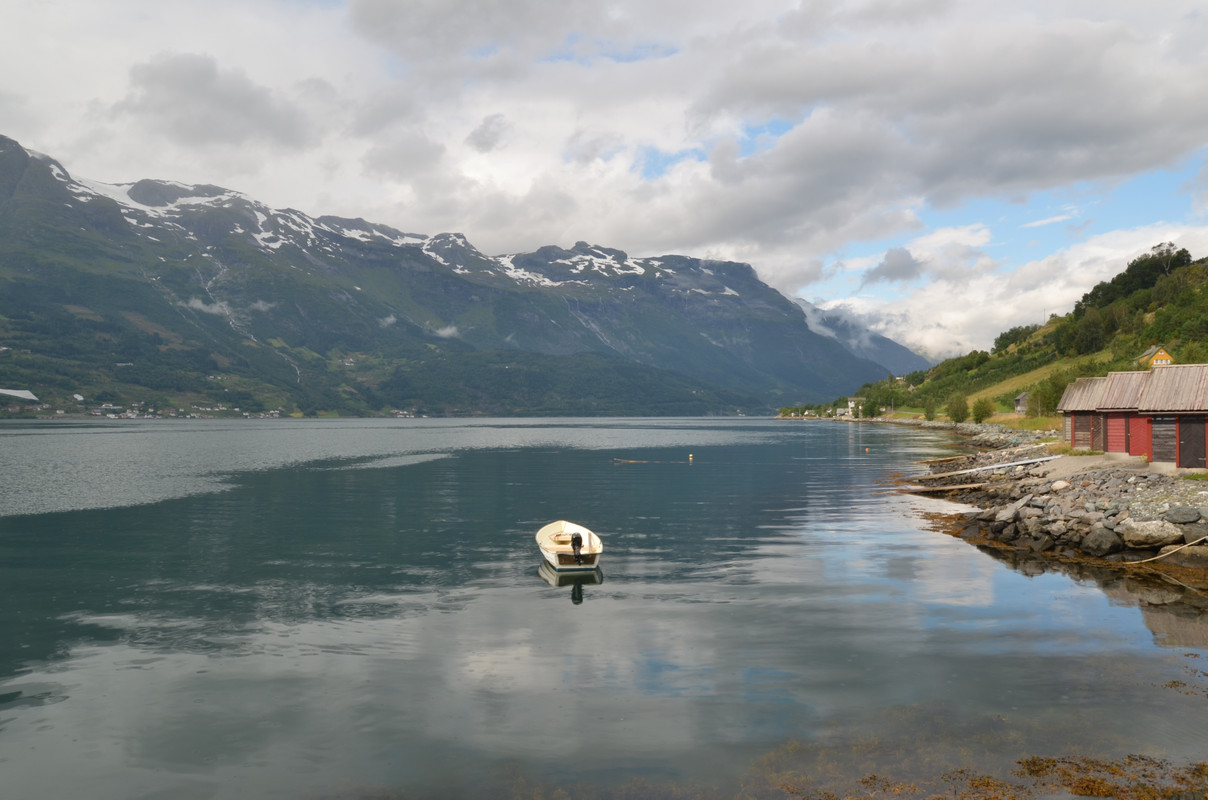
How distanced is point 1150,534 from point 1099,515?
4.74m

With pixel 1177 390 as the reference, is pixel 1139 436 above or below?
below

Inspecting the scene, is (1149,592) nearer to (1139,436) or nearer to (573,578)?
(573,578)

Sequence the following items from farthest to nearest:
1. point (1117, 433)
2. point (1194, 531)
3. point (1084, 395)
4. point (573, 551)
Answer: point (1084, 395), point (1117, 433), point (573, 551), point (1194, 531)

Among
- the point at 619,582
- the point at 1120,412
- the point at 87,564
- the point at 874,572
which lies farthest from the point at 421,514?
the point at 1120,412

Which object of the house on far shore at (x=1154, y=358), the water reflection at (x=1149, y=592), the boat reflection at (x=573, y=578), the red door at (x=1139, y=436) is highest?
the house on far shore at (x=1154, y=358)

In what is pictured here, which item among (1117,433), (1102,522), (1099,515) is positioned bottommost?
(1102,522)

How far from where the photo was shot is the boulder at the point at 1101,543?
41.8m

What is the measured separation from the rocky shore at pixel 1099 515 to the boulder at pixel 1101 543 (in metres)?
0.05

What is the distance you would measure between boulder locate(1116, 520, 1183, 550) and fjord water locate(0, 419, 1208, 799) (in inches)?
240

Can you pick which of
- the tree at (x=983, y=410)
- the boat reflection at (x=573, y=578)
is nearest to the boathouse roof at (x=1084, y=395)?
the boat reflection at (x=573, y=578)

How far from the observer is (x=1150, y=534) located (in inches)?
1601

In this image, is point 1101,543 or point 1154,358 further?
point 1154,358

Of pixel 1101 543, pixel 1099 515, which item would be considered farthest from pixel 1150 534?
pixel 1099 515

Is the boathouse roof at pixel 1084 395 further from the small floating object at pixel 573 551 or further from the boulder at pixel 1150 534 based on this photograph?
the small floating object at pixel 573 551
